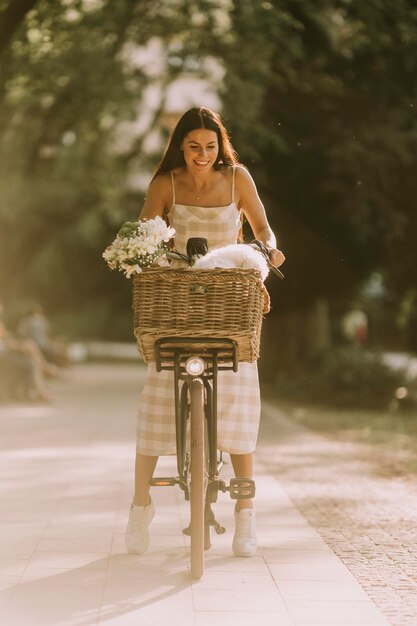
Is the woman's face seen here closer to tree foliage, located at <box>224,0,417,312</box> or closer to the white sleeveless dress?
the white sleeveless dress

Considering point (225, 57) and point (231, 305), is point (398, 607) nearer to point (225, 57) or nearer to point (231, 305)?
point (231, 305)

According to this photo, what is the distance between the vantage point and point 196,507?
16.7 feet

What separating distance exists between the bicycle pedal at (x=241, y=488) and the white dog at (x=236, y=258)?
3.59 feet

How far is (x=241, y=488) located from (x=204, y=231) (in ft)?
4.07

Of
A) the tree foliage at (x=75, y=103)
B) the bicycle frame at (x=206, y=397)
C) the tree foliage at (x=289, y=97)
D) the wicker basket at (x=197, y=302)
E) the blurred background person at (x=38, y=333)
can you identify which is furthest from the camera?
the blurred background person at (x=38, y=333)

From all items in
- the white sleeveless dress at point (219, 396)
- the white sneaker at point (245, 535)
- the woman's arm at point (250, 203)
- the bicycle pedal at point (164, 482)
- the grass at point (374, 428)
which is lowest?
the grass at point (374, 428)

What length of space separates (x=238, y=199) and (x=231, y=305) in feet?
2.81

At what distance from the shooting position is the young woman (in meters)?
5.48

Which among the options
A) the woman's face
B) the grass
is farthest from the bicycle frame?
the grass

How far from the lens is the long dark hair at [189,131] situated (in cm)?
542

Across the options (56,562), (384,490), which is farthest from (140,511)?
(384,490)

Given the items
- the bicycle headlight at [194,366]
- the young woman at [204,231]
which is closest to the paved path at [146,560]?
the young woman at [204,231]

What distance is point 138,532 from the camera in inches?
221

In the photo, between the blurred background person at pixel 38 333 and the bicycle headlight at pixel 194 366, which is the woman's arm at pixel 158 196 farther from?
the blurred background person at pixel 38 333
